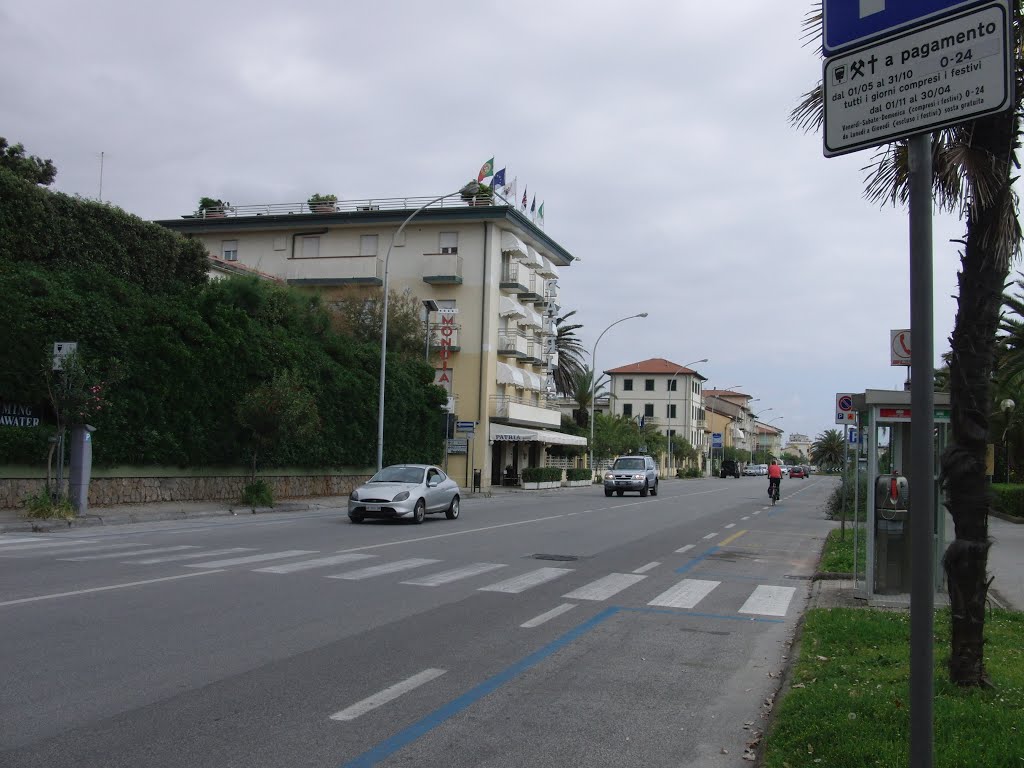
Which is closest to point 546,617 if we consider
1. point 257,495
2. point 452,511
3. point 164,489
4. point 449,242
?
point 452,511

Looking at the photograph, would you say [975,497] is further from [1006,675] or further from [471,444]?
[471,444]

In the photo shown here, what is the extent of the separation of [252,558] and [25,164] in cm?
3026

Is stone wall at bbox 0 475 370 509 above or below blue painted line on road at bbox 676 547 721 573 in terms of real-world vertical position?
above

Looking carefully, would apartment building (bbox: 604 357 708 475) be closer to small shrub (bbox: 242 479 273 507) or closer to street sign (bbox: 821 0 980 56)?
small shrub (bbox: 242 479 273 507)

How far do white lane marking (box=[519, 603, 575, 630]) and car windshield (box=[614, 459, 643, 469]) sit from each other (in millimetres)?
32715

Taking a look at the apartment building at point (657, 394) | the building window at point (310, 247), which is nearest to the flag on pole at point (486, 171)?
the building window at point (310, 247)

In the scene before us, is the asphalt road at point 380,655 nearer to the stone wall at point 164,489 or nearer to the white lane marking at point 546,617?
the white lane marking at point 546,617

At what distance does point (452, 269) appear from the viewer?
49.1m

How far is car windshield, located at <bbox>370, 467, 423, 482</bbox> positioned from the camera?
22.9 m

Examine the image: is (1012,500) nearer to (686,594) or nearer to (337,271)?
(686,594)

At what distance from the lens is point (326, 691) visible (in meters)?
6.29

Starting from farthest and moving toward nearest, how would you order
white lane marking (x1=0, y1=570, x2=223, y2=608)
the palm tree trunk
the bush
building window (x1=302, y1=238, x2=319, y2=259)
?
the bush
building window (x1=302, y1=238, x2=319, y2=259)
white lane marking (x1=0, y1=570, x2=223, y2=608)
the palm tree trunk

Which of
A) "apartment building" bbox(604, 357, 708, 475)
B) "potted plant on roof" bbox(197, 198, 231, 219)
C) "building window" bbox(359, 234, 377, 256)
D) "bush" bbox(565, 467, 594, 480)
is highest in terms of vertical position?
"potted plant on roof" bbox(197, 198, 231, 219)

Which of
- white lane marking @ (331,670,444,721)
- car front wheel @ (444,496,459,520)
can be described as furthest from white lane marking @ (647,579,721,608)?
car front wheel @ (444,496,459,520)
